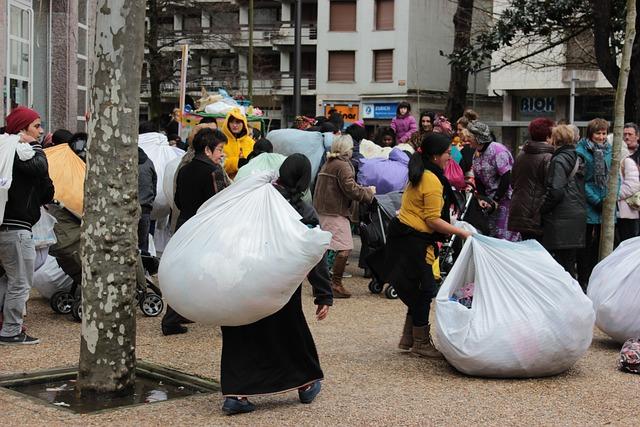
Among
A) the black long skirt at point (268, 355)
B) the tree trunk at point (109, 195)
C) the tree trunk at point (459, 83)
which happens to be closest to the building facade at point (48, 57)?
the tree trunk at point (459, 83)

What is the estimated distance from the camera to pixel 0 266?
849 cm

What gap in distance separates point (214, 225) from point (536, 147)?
→ 5.01m

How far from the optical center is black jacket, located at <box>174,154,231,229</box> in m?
8.94

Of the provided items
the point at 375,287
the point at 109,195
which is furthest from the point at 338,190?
the point at 109,195

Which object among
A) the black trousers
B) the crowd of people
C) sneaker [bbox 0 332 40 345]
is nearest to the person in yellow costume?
the crowd of people

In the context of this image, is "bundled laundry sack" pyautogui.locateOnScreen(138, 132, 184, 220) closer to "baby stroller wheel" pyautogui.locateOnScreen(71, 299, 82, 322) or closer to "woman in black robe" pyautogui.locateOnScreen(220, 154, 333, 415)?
"baby stroller wheel" pyautogui.locateOnScreen(71, 299, 82, 322)

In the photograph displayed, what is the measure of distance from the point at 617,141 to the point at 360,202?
107 inches

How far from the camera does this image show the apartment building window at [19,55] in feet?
53.0

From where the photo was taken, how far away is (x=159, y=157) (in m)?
12.3

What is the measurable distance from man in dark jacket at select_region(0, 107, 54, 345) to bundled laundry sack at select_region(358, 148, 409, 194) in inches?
198

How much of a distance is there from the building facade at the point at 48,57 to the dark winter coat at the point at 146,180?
565cm

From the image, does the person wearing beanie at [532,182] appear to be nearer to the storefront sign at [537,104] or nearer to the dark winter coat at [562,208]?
the dark winter coat at [562,208]

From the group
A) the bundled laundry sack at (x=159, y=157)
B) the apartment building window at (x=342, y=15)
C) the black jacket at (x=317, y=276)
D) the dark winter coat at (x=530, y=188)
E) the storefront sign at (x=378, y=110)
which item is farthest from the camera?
the apartment building window at (x=342, y=15)

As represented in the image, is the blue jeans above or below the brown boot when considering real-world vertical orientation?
above
